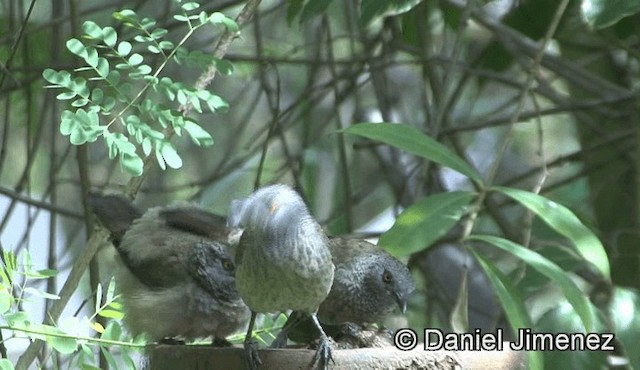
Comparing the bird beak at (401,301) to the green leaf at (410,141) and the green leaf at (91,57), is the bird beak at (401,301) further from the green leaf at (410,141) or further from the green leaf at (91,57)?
the green leaf at (91,57)

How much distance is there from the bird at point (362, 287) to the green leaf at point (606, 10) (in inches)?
25.1

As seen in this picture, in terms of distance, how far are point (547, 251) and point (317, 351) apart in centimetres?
114

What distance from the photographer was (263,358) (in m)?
1.42

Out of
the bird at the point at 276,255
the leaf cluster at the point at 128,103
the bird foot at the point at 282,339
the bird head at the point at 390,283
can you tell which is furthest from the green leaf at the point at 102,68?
the bird head at the point at 390,283

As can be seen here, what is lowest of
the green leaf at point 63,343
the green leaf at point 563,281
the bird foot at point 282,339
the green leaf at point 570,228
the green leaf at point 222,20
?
the green leaf at point 63,343

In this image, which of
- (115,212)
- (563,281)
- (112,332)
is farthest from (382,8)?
(112,332)

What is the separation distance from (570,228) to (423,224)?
0.80ft

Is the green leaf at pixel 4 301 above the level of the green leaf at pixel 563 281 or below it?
below

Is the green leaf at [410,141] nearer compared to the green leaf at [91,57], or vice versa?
the green leaf at [91,57]

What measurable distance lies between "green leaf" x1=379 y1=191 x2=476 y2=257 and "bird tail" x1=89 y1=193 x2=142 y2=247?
1.87 feet

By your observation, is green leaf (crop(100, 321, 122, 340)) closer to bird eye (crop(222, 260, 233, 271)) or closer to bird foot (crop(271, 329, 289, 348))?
bird foot (crop(271, 329, 289, 348))

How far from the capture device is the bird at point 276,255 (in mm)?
1503

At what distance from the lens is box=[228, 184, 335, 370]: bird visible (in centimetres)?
150

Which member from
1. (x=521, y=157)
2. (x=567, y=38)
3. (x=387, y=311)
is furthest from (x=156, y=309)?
(x=521, y=157)
